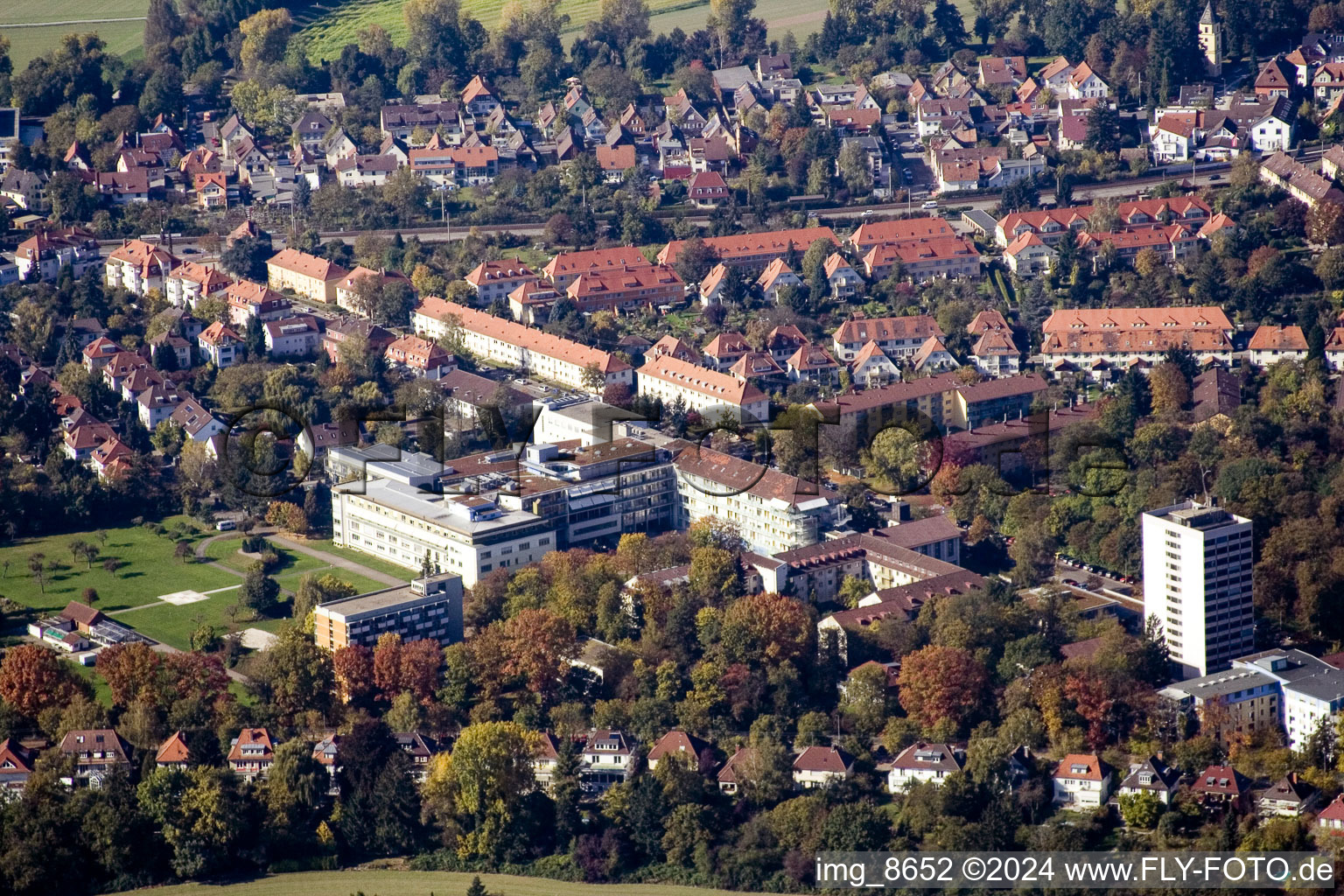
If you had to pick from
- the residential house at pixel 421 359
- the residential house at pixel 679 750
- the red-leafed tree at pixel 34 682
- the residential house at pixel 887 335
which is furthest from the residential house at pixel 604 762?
the residential house at pixel 887 335

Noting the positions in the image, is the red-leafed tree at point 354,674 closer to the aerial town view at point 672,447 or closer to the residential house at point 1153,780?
the aerial town view at point 672,447

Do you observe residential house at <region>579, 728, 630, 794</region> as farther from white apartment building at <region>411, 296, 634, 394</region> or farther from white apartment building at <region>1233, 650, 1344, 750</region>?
white apartment building at <region>411, 296, 634, 394</region>

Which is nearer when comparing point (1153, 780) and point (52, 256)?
point (1153, 780)

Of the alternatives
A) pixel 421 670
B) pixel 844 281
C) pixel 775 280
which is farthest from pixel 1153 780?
pixel 775 280

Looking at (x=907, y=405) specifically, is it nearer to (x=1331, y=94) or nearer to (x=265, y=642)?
(x=265, y=642)

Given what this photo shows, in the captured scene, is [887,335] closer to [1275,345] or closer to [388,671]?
[1275,345]

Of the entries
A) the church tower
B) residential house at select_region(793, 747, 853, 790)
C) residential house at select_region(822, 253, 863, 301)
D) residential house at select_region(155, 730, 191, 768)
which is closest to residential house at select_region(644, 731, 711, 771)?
residential house at select_region(793, 747, 853, 790)

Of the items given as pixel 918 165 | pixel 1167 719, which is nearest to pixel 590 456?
pixel 1167 719
